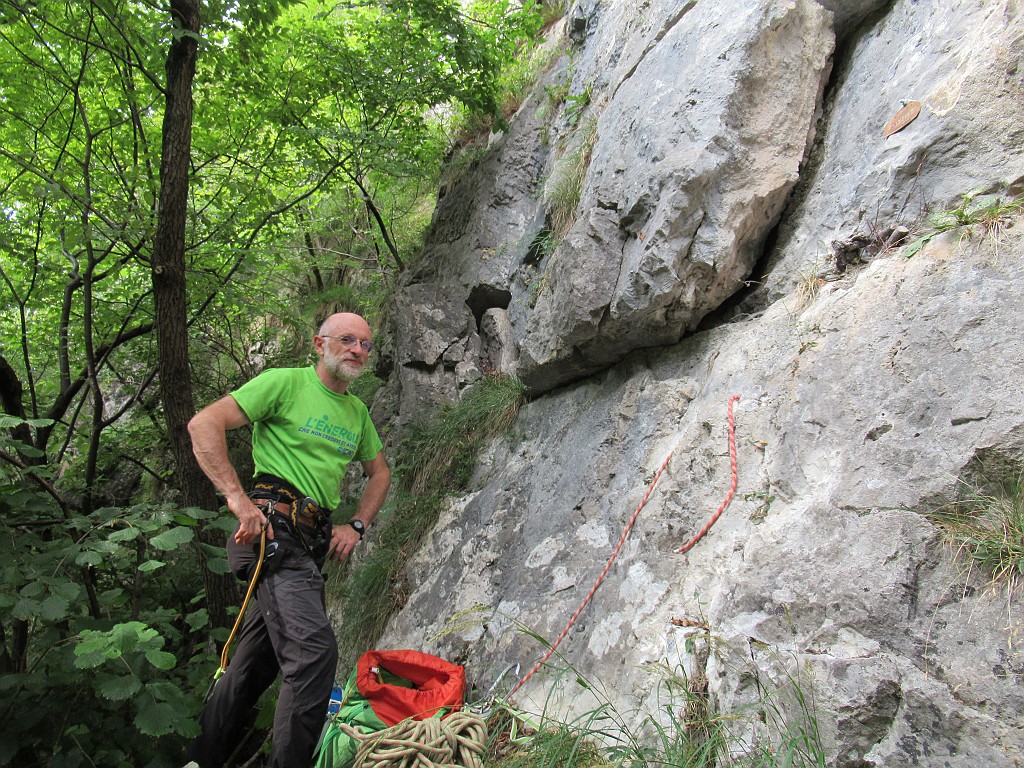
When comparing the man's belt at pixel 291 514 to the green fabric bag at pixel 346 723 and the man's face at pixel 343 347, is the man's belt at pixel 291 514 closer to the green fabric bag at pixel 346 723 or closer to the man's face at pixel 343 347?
the man's face at pixel 343 347

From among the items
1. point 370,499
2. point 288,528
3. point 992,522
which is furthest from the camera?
point 370,499

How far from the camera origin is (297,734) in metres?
2.51

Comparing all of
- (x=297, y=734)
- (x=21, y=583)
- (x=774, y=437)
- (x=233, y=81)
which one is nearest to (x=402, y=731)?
(x=297, y=734)

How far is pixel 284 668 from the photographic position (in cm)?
263

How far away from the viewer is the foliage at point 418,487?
434 centimetres

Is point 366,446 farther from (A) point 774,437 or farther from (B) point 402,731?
(A) point 774,437

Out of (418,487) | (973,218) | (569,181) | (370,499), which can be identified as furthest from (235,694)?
(569,181)

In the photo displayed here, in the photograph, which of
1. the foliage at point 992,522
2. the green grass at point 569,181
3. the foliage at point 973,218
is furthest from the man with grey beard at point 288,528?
the foliage at point 973,218

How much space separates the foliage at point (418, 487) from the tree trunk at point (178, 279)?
0.93m

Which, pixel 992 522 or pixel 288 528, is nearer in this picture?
pixel 992 522

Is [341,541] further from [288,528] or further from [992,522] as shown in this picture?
[992,522]

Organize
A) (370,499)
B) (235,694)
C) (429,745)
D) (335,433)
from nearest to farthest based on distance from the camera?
(429,745), (235,694), (335,433), (370,499)

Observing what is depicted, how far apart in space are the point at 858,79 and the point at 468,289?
11.5 ft

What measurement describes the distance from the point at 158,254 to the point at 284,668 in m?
2.55
